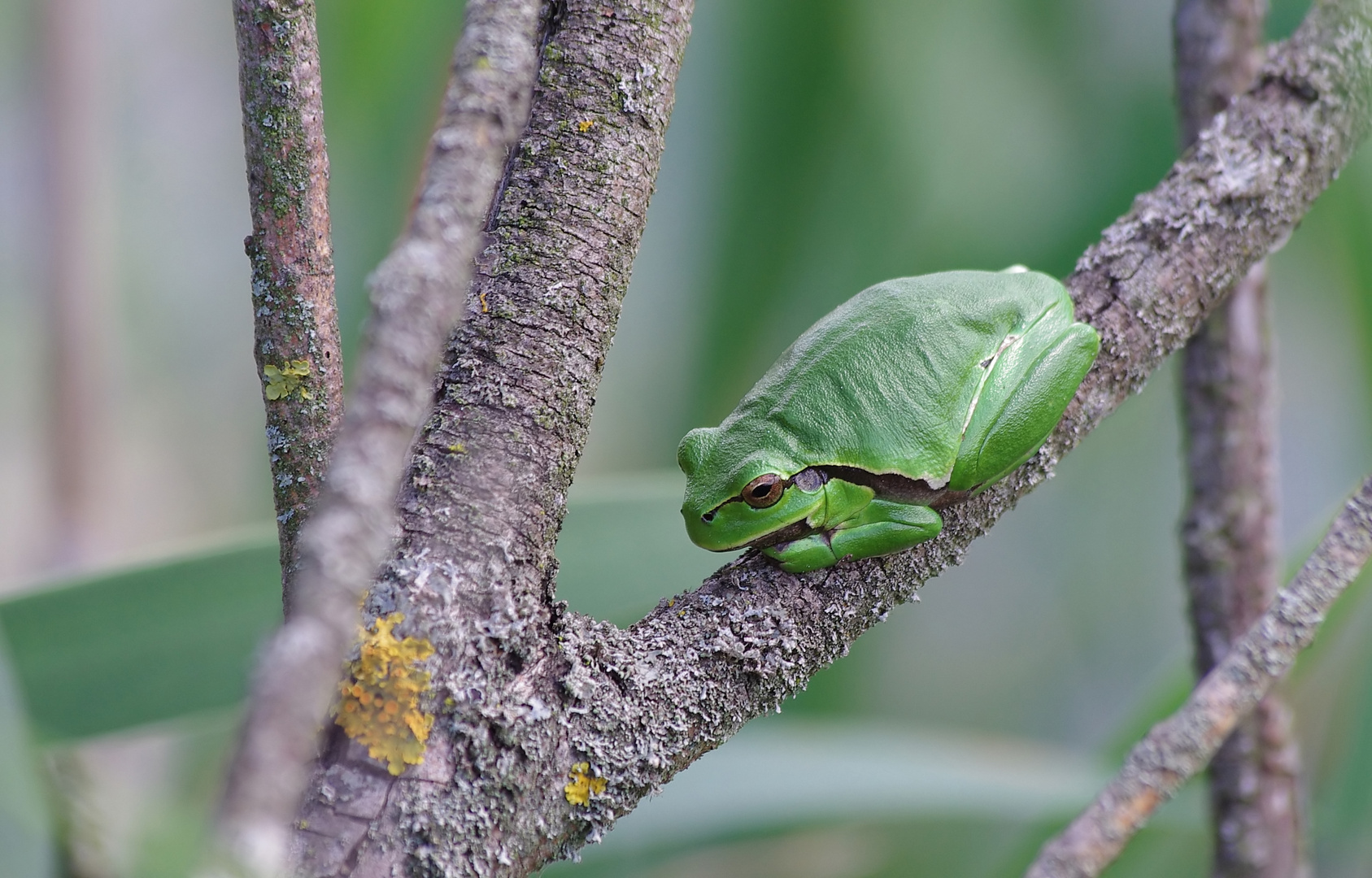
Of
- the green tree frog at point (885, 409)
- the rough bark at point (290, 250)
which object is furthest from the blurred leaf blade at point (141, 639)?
the green tree frog at point (885, 409)

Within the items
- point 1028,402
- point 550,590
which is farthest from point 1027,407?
point 550,590

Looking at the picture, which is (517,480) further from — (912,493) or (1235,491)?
(1235,491)

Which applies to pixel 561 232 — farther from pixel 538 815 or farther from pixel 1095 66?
pixel 1095 66

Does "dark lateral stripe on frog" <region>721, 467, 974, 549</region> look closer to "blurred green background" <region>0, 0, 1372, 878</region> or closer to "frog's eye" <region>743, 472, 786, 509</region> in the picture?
"frog's eye" <region>743, 472, 786, 509</region>

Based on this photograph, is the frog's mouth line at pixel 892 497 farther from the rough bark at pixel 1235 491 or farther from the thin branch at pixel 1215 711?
the rough bark at pixel 1235 491

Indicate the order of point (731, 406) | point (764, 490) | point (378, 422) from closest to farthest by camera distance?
point (378, 422) → point (764, 490) → point (731, 406)

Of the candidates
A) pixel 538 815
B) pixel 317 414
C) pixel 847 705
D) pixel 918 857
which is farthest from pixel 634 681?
pixel 918 857
